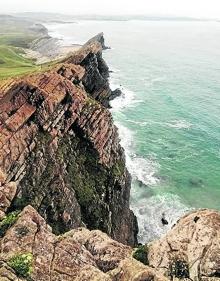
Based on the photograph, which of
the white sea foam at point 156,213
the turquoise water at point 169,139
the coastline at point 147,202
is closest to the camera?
the white sea foam at point 156,213

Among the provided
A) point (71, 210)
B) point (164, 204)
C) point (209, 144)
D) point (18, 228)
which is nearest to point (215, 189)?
point (164, 204)

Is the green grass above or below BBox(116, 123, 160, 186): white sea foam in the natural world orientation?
above

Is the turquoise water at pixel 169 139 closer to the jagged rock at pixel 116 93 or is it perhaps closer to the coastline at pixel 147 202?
the coastline at pixel 147 202

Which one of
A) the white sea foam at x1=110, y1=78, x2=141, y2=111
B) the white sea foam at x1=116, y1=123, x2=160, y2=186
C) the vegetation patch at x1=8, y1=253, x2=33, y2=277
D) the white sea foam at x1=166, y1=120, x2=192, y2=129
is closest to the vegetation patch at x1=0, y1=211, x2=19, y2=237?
the vegetation patch at x1=8, y1=253, x2=33, y2=277

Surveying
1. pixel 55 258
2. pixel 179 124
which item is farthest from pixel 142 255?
pixel 179 124

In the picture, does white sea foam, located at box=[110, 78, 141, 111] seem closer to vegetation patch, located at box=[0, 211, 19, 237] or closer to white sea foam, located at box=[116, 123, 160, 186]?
white sea foam, located at box=[116, 123, 160, 186]

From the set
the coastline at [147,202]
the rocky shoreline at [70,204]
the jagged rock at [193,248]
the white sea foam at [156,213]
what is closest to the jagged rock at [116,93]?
the coastline at [147,202]
